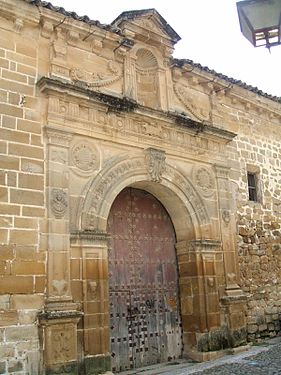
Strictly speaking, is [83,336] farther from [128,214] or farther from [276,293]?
[276,293]

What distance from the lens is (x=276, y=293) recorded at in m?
8.27

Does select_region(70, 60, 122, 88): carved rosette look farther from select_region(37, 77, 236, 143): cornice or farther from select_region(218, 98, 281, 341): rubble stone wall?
select_region(218, 98, 281, 341): rubble stone wall

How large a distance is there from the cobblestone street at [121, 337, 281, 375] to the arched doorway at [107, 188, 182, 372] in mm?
313

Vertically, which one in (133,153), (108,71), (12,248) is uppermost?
(108,71)

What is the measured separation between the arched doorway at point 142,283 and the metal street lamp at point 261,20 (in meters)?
4.24

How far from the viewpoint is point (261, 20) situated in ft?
8.71

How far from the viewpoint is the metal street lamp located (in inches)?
102

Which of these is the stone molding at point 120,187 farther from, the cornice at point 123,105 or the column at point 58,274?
the cornice at point 123,105

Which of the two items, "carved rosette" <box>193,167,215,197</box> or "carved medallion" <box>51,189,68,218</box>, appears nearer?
"carved medallion" <box>51,189,68,218</box>

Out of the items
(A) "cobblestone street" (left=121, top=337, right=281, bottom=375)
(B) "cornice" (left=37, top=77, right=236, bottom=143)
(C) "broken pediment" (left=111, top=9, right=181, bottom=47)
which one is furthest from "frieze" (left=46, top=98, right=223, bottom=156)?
(A) "cobblestone street" (left=121, top=337, right=281, bottom=375)

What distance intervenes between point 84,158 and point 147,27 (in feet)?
8.49

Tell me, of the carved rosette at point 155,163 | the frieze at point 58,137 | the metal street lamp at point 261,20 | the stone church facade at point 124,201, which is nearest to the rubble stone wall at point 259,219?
the stone church facade at point 124,201

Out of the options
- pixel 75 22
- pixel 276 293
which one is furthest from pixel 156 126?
pixel 276 293

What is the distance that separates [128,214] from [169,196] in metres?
0.73
